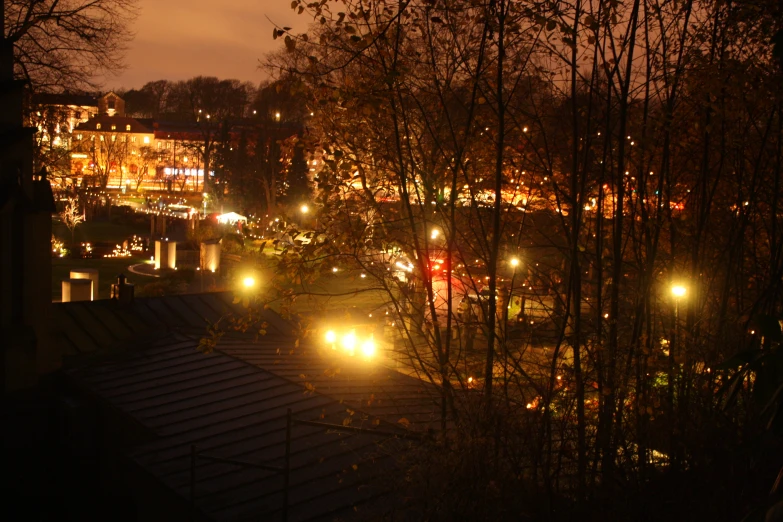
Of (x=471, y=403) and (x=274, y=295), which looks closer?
(x=471, y=403)

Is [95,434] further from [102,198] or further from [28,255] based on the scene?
[102,198]

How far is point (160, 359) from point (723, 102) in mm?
7206

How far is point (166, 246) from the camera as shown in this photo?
26688mm

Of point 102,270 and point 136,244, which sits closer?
point 102,270

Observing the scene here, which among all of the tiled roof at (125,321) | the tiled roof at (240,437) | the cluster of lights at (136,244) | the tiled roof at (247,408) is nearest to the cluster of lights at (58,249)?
the cluster of lights at (136,244)

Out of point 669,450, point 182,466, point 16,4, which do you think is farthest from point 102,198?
point 669,450

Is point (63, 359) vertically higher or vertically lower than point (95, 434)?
higher

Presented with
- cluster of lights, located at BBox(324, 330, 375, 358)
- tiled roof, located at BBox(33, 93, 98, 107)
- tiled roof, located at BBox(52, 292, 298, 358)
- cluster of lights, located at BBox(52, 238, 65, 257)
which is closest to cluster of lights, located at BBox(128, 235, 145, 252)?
cluster of lights, located at BBox(52, 238, 65, 257)

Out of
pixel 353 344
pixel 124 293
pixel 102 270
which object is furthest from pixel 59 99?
pixel 102 270

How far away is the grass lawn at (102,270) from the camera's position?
2272 centimetres

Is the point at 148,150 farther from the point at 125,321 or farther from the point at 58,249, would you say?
the point at 125,321

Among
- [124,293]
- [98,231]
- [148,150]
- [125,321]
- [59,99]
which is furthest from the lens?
[148,150]

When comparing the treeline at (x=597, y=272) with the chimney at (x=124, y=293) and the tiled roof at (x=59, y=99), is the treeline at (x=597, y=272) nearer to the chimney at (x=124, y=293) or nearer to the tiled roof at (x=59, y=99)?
the chimney at (x=124, y=293)

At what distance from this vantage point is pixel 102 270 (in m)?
26.4
